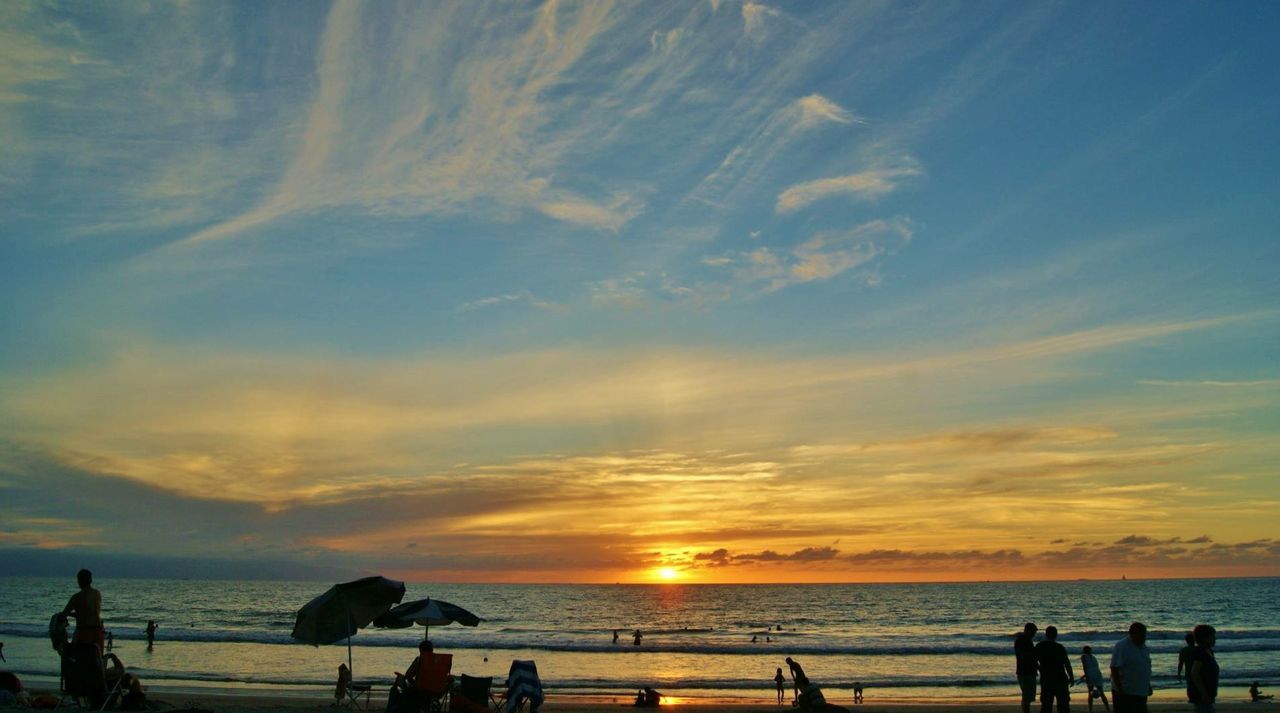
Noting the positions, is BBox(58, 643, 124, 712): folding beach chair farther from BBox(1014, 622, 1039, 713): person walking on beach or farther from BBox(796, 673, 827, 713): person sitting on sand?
BBox(1014, 622, 1039, 713): person walking on beach

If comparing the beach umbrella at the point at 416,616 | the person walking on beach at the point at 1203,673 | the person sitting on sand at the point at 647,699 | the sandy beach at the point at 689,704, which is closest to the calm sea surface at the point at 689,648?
the sandy beach at the point at 689,704

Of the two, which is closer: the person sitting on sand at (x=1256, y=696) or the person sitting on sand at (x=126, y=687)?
the person sitting on sand at (x=126, y=687)

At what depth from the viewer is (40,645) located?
43406 mm

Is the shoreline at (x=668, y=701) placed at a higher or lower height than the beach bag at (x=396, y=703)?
lower

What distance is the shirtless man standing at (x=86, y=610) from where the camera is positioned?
431 inches

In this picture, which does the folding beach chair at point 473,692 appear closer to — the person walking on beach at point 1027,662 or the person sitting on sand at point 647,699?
the person sitting on sand at point 647,699

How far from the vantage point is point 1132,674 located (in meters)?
10.6

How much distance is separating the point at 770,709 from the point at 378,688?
12.9 metres

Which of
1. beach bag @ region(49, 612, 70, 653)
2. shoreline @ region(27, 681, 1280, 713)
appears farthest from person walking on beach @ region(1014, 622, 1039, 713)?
beach bag @ region(49, 612, 70, 653)

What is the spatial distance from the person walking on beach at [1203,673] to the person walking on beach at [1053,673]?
110 inches

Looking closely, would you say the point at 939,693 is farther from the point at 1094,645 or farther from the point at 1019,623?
the point at 1019,623

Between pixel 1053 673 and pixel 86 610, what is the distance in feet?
44.0

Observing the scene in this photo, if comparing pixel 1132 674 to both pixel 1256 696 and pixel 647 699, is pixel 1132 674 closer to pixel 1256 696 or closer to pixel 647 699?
pixel 647 699

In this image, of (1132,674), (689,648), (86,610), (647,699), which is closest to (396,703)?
(86,610)
